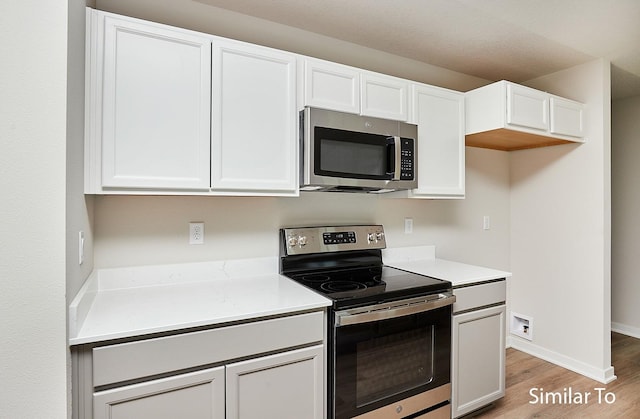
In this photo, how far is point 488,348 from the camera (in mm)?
2178

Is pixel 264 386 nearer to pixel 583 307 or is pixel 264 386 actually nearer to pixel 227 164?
pixel 227 164

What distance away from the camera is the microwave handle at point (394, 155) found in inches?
79.9

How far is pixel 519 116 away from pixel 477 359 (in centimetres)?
160

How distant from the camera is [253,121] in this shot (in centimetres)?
173

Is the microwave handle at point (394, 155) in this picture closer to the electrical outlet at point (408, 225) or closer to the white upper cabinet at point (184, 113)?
the white upper cabinet at point (184, 113)

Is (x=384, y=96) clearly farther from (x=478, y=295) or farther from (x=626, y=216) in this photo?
(x=626, y=216)

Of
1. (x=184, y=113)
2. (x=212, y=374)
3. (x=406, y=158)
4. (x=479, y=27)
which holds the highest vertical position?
(x=479, y=27)

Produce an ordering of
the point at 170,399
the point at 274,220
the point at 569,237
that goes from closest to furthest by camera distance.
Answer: the point at 170,399
the point at 274,220
the point at 569,237

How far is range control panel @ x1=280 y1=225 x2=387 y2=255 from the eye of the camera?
210 centimetres

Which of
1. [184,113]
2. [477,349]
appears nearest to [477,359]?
[477,349]

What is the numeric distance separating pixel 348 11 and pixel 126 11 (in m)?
1.16

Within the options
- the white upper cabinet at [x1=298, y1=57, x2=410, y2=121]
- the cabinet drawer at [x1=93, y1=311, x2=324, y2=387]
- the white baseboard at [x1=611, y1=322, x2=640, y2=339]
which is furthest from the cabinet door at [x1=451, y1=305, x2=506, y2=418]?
the white baseboard at [x1=611, y1=322, x2=640, y2=339]

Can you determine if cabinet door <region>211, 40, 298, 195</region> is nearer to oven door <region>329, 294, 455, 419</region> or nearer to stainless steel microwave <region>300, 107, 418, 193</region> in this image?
stainless steel microwave <region>300, 107, 418, 193</region>

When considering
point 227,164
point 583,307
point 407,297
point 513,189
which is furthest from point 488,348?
point 227,164
